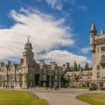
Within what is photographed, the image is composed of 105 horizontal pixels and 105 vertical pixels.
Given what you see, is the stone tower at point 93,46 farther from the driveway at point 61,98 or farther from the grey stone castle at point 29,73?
the driveway at point 61,98

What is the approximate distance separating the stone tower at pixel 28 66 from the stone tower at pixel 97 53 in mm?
34348

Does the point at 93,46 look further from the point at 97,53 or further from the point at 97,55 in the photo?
the point at 97,55

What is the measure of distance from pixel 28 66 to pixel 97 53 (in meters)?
37.6

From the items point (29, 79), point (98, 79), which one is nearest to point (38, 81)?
point (29, 79)

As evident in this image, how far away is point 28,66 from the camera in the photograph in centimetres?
15012

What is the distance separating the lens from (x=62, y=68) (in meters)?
178

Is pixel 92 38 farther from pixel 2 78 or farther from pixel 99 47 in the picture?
pixel 2 78

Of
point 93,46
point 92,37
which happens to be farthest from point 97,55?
point 92,37

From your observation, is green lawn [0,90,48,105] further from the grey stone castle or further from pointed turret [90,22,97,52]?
the grey stone castle

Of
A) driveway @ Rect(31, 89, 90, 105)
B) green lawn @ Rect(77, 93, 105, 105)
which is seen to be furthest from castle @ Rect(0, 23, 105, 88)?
green lawn @ Rect(77, 93, 105, 105)

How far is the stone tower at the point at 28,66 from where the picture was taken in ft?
484

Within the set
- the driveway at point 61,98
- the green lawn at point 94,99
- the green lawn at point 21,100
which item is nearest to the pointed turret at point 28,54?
the driveway at point 61,98

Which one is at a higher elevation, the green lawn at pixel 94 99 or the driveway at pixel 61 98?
the driveway at pixel 61 98

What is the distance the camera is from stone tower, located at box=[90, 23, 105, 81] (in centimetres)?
12275
